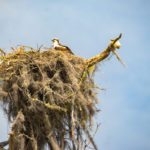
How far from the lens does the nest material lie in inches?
256

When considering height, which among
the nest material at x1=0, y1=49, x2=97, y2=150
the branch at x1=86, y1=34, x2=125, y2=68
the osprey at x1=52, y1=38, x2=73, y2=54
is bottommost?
the nest material at x1=0, y1=49, x2=97, y2=150

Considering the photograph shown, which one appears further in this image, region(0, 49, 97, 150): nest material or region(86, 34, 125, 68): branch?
region(86, 34, 125, 68): branch

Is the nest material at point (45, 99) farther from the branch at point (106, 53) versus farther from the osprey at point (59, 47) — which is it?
the osprey at point (59, 47)

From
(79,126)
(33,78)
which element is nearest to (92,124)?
(79,126)

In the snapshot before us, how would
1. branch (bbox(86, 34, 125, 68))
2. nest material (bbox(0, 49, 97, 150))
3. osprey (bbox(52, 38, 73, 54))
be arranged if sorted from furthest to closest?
osprey (bbox(52, 38, 73, 54)) < branch (bbox(86, 34, 125, 68)) < nest material (bbox(0, 49, 97, 150))

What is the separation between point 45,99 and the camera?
6582 millimetres

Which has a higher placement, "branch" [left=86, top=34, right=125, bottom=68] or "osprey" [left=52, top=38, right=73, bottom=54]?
"osprey" [left=52, top=38, right=73, bottom=54]

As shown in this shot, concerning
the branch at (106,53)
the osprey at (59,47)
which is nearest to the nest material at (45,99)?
the branch at (106,53)

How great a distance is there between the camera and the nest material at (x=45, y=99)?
6.50 meters

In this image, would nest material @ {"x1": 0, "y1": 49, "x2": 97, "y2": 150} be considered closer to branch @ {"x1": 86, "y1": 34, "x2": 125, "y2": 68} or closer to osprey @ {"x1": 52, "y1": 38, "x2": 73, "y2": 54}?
branch @ {"x1": 86, "y1": 34, "x2": 125, "y2": 68}

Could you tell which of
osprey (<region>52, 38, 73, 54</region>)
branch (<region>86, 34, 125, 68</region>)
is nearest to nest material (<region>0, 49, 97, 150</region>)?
branch (<region>86, 34, 125, 68</region>)

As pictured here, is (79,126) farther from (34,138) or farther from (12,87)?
(12,87)

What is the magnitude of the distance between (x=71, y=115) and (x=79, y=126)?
28cm

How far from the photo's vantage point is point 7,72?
21.8ft
